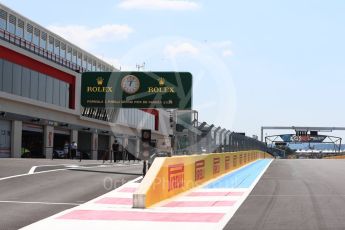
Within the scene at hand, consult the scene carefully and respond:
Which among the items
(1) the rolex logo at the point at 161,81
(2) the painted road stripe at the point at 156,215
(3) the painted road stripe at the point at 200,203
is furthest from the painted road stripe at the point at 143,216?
(1) the rolex logo at the point at 161,81

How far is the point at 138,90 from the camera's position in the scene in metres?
27.7

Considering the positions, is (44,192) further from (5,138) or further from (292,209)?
(5,138)

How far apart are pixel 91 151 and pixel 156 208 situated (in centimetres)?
5328

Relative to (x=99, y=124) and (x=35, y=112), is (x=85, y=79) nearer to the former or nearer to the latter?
(x=35, y=112)

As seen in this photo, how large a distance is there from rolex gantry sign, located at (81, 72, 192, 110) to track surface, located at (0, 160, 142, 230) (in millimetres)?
7739

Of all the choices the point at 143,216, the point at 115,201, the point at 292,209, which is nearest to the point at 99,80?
the point at 115,201

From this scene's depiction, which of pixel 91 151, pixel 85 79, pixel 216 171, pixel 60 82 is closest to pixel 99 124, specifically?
pixel 91 151

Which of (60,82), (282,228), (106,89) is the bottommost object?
(282,228)

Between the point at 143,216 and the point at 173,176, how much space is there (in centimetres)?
392

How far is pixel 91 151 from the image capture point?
64062 millimetres

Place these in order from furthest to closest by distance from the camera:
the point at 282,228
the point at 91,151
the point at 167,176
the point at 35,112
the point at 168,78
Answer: the point at 91,151
the point at 35,112
the point at 168,78
the point at 167,176
the point at 282,228

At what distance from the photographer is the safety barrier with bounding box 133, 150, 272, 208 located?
1171cm

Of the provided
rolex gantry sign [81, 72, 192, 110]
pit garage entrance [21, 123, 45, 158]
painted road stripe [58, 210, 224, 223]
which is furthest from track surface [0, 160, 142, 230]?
pit garage entrance [21, 123, 45, 158]

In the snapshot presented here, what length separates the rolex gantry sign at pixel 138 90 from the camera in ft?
90.4
